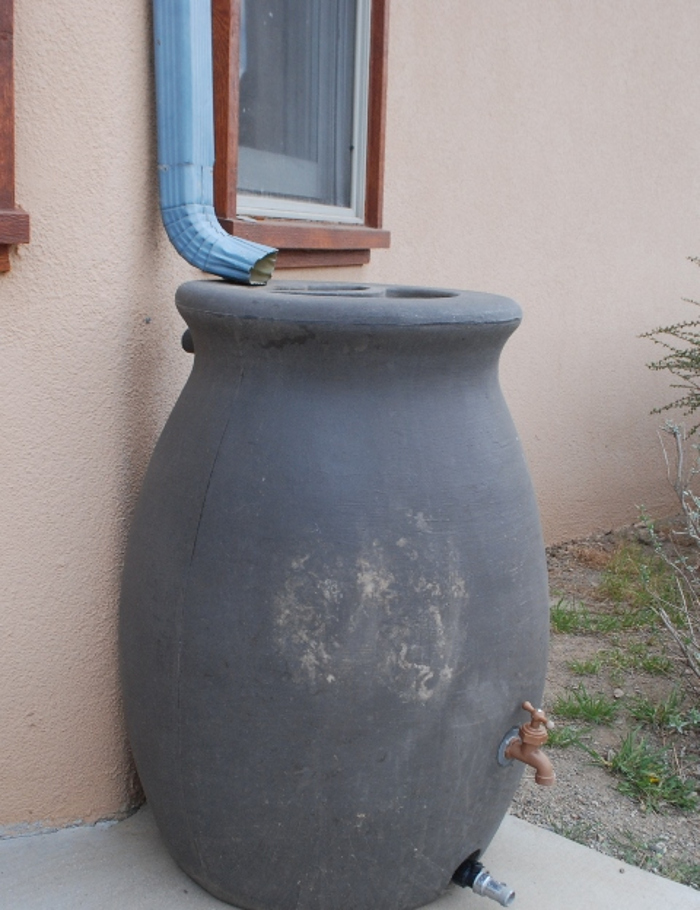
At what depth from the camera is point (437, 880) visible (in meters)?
1.81

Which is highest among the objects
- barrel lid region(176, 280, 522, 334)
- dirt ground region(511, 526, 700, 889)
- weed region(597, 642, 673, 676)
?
barrel lid region(176, 280, 522, 334)

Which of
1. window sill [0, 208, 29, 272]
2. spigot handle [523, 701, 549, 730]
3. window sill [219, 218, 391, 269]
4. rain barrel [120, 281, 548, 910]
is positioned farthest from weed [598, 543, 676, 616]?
window sill [0, 208, 29, 272]

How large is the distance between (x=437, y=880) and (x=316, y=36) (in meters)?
2.18

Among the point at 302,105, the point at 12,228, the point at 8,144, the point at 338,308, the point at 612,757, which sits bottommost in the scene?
the point at 612,757

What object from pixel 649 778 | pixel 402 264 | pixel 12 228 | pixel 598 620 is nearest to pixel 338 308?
pixel 12 228

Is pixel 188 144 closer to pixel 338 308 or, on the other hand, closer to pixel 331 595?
pixel 338 308

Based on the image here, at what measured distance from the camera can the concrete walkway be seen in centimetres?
181

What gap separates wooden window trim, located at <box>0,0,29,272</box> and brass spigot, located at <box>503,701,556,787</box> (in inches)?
46.5

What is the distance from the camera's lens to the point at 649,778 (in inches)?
97.6

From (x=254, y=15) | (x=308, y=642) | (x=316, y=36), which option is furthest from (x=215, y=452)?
(x=316, y=36)

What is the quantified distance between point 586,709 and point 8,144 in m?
2.08

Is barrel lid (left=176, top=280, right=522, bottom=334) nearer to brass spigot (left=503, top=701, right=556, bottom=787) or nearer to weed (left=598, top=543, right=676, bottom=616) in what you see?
brass spigot (left=503, top=701, right=556, bottom=787)

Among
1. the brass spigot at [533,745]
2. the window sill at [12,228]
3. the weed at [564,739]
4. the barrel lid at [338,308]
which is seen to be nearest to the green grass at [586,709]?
the weed at [564,739]

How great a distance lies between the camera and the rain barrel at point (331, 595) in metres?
1.59
